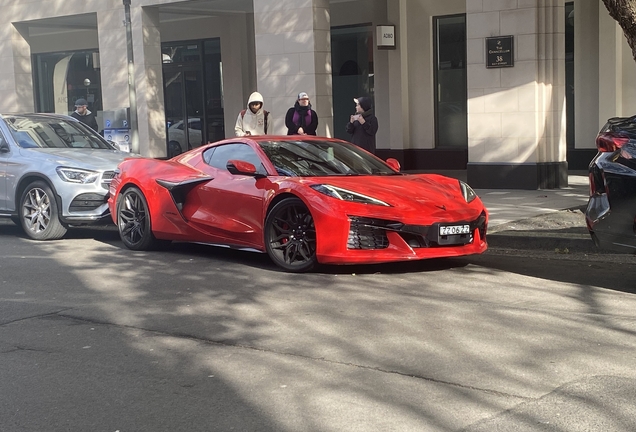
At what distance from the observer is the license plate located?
27.1 ft

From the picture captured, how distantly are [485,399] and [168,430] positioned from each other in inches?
63.9

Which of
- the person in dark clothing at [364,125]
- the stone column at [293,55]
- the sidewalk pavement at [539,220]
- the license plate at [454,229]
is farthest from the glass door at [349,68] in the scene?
the license plate at [454,229]

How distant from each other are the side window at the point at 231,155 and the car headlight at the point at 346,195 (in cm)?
110

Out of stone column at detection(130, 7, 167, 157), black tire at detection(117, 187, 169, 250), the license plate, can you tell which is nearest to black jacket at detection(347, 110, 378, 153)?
black tire at detection(117, 187, 169, 250)

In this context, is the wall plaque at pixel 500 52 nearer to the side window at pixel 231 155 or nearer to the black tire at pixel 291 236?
the side window at pixel 231 155

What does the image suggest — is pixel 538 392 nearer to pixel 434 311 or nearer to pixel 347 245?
pixel 434 311

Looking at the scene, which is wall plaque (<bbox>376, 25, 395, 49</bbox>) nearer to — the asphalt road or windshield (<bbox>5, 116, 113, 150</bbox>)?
windshield (<bbox>5, 116, 113, 150</bbox>)

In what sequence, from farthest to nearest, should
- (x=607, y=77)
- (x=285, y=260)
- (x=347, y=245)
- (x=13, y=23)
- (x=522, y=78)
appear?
(x=13, y=23) → (x=607, y=77) → (x=522, y=78) → (x=285, y=260) → (x=347, y=245)

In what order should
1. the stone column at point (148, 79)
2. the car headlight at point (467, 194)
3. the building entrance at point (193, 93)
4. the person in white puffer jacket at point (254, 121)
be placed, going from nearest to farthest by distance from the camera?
the car headlight at point (467, 194), the person in white puffer jacket at point (254, 121), the stone column at point (148, 79), the building entrance at point (193, 93)

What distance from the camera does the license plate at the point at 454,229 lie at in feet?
27.1

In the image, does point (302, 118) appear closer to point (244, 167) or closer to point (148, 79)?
point (244, 167)

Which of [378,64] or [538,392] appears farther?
[378,64]

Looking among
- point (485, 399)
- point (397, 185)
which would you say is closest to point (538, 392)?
point (485, 399)

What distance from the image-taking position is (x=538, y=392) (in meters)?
4.80
